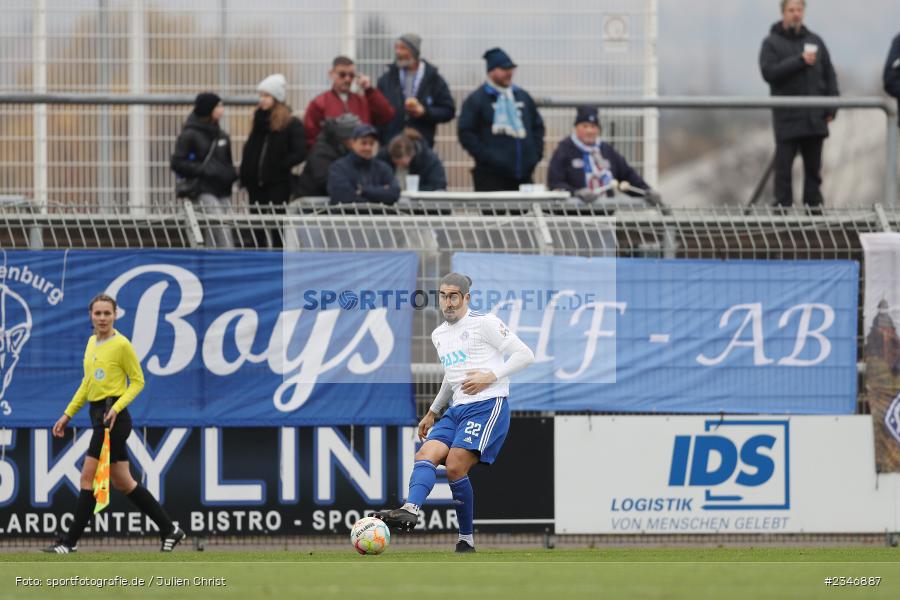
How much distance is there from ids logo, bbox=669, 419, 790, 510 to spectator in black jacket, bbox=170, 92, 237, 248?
4720 mm

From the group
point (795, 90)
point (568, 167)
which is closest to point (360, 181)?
point (568, 167)

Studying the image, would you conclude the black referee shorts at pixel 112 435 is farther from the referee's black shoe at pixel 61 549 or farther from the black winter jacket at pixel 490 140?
the black winter jacket at pixel 490 140

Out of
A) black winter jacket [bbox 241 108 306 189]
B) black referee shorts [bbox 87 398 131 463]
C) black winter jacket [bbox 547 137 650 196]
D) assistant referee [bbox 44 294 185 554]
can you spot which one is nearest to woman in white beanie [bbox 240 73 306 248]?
black winter jacket [bbox 241 108 306 189]

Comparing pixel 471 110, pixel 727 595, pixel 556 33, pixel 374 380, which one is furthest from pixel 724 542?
pixel 727 595

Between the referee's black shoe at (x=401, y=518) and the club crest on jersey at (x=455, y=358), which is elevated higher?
the club crest on jersey at (x=455, y=358)

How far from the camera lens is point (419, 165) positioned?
55.1 ft

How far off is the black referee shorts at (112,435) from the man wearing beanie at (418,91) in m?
4.57

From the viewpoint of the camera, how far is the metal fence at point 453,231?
15.1 meters

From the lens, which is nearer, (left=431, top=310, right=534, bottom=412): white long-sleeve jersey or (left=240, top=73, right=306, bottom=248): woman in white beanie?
(left=431, top=310, right=534, bottom=412): white long-sleeve jersey

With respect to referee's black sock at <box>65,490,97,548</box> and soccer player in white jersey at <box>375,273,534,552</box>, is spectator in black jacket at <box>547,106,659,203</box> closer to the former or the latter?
soccer player in white jersey at <box>375,273,534,552</box>

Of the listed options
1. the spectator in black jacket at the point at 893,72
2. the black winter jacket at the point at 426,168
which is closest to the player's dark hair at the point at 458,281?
the black winter jacket at the point at 426,168

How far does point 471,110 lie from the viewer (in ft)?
55.0

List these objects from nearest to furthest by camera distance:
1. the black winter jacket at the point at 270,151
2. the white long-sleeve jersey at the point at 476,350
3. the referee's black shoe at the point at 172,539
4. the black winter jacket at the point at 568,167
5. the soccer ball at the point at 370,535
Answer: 1. the soccer ball at the point at 370,535
2. the white long-sleeve jersey at the point at 476,350
3. the referee's black shoe at the point at 172,539
4. the black winter jacket at the point at 270,151
5. the black winter jacket at the point at 568,167

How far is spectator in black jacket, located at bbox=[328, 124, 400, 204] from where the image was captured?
15578 mm
